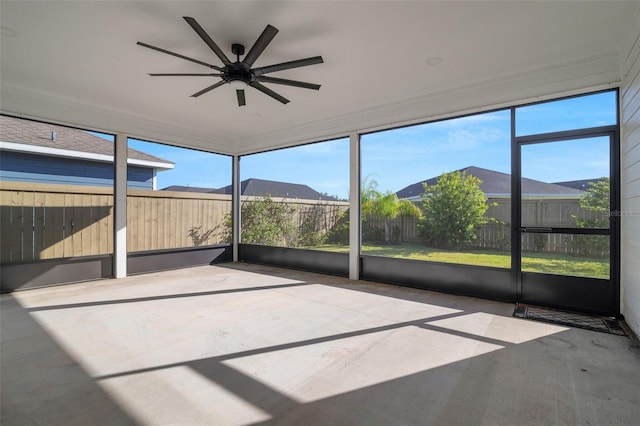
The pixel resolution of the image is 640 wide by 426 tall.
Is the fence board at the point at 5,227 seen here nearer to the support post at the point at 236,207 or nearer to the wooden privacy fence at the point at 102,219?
the wooden privacy fence at the point at 102,219

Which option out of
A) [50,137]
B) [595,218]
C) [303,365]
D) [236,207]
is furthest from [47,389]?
[236,207]

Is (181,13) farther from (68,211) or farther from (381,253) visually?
(381,253)

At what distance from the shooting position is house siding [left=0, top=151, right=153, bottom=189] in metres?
4.34

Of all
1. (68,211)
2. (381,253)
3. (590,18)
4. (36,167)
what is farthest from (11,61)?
(590,18)

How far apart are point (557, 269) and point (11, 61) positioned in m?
6.57

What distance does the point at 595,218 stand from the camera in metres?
3.43

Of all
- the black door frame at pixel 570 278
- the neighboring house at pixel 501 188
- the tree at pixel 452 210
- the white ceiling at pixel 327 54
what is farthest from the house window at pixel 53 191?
the black door frame at pixel 570 278

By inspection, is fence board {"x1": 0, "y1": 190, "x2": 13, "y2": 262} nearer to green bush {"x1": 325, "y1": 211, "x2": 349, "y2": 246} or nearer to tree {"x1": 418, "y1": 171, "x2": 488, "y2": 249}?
green bush {"x1": 325, "y1": 211, "x2": 349, "y2": 246}

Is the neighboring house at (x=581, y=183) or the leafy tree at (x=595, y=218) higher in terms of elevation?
the neighboring house at (x=581, y=183)

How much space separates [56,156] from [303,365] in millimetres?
5187

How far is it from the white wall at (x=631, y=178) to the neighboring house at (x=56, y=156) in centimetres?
671

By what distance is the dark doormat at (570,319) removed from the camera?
299 centimetres

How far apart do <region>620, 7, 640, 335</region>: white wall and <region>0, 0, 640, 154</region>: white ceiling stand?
22cm

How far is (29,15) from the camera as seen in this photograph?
2631 millimetres
